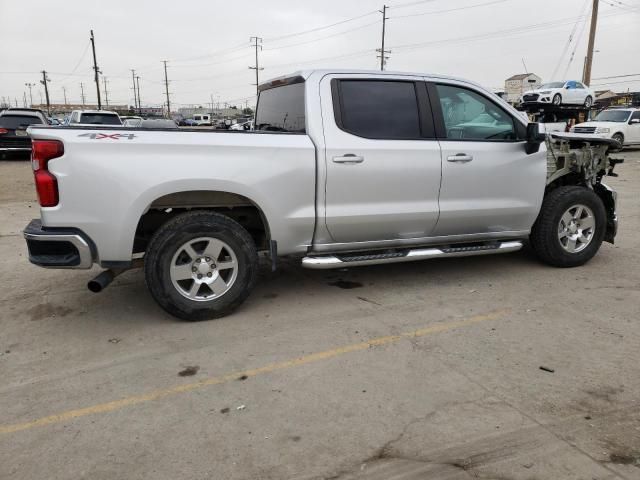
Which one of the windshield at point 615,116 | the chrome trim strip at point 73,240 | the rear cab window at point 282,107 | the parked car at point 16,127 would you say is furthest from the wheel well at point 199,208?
the windshield at point 615,116

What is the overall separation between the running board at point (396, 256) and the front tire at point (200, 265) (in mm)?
559

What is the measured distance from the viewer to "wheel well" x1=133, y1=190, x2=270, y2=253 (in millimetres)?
4198

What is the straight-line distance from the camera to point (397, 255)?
4.75 metres

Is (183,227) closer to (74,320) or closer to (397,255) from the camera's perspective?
(74,320)

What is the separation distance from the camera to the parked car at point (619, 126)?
2031 centimetres

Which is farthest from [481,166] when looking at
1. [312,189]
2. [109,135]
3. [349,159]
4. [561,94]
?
[561,94]

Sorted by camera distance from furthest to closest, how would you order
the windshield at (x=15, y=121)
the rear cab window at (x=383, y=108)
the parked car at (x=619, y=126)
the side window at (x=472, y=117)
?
the parked car at (x=619, y=126) < the windshield at (x=15, y=121) < the side window at (x=472, y=117) < the rear cab window at (x=383, y=108)

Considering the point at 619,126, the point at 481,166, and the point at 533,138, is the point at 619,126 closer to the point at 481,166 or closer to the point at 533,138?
the point at 533,138

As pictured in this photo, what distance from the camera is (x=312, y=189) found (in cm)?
437

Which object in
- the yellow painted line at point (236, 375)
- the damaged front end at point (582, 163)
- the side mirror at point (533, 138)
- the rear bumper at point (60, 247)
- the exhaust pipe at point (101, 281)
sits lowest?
the yellow painted line at point (236, 375)

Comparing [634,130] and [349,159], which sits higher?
[349,159]

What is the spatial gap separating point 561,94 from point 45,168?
24943 mm

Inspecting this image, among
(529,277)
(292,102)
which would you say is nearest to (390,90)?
(292,102)

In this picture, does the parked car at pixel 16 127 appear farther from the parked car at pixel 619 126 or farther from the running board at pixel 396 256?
the parked car at pixel 619 126
